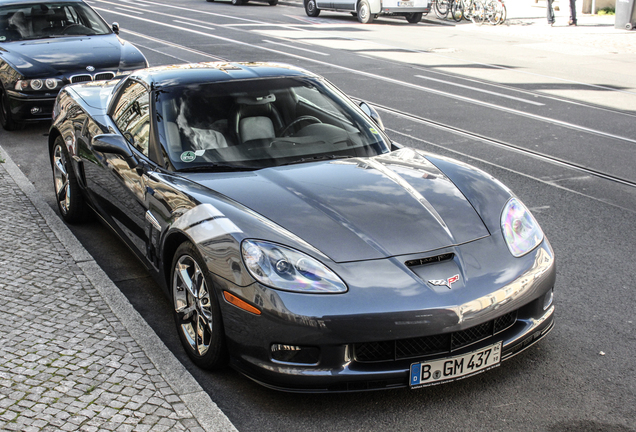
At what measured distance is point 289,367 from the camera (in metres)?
3.35

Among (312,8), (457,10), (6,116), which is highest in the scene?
(312,8)

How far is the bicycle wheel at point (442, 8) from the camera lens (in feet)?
89.8

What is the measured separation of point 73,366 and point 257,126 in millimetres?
1872

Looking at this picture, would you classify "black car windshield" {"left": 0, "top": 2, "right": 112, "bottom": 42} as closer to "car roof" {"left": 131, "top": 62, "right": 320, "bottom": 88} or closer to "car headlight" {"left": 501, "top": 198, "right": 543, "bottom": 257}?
"car roof" {"left": 131, "top": 62, "right": 320, "bottom": 88}

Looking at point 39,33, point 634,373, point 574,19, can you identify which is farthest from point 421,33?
point 634,373

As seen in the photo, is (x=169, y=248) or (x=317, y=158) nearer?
(x=169, y=248)

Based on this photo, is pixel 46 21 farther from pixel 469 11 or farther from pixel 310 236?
pixel 469 11

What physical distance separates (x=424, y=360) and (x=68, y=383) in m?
1.75

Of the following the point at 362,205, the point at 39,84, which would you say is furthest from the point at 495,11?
the point at 362,205

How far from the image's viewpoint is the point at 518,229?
392cm

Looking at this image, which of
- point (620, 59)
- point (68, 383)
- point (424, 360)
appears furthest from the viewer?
A: point (620, 59)

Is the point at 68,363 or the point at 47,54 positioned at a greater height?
the point at 47,54

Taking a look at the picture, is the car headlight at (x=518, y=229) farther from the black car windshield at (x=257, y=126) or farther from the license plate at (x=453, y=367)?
the black car windshield at (x=257, y=126)

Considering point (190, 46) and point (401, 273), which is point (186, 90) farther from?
point (190, 46)
